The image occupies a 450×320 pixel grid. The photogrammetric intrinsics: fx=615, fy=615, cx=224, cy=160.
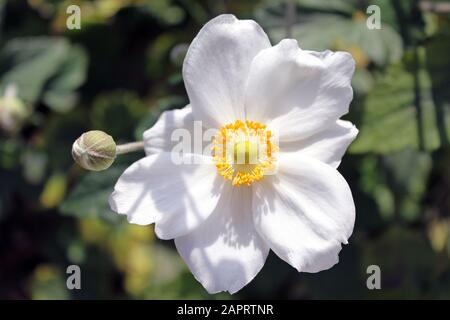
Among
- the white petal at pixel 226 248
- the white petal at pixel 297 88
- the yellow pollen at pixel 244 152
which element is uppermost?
the white petal at pixel 297 88

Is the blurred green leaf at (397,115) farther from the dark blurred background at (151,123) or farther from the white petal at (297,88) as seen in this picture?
the white petal at (297,88)

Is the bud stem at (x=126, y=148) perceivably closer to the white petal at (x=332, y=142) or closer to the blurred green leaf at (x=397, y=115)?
the white petal at (x=332, y=142)

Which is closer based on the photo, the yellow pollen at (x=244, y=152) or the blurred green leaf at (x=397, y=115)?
the yellow pollen at (x=244, y=152)

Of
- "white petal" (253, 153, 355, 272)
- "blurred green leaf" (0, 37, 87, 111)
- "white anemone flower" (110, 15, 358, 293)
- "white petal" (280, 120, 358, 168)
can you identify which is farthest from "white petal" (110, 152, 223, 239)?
"blurred green leaf" (0, 37, 87, 111)

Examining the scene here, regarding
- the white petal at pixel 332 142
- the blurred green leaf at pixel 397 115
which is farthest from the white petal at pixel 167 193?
the blurred green leaf at pixel 397 115

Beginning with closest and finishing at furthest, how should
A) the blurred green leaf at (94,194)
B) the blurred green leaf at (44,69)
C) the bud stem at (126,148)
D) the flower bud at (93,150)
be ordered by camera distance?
the flower bud at (93,150) → the bud stem at (126,148) → the blurred green leaf at (94,194) → the blurred green leaf at (44,69)

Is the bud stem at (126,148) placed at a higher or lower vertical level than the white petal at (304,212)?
higher

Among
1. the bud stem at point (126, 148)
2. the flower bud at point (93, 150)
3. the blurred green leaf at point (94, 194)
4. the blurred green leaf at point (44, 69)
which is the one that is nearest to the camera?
the flower bud at point (93, 150)
